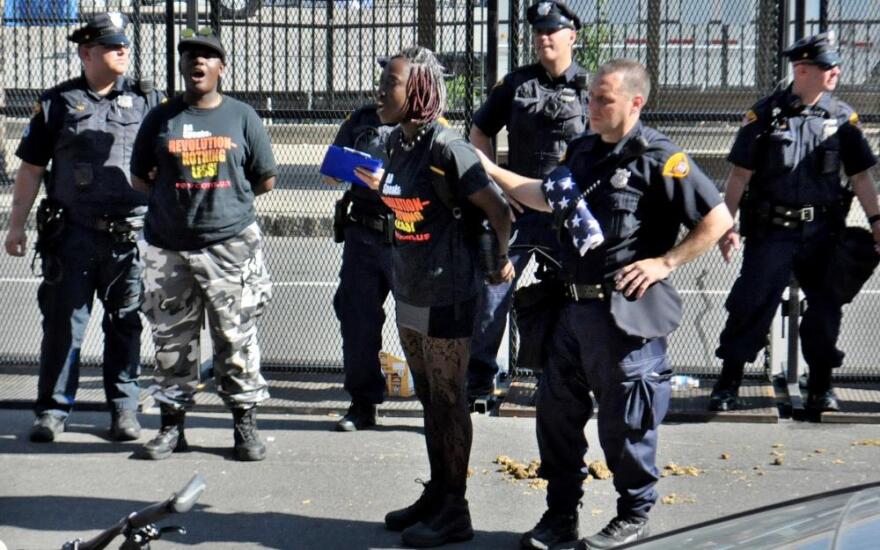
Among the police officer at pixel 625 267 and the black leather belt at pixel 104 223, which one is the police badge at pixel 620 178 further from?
the black leather belt at pixel 104 223

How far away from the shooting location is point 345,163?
6.32m

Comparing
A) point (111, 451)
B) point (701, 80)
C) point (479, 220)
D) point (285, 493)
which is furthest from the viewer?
point (701, 80)

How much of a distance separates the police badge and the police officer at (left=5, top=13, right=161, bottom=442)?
298 centimetres

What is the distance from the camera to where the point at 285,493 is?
6.16 meters

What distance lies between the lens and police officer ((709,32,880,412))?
695 cm

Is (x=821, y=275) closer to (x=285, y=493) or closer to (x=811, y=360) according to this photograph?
(x=811, y=360)

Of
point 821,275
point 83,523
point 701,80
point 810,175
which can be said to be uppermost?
point 701,80

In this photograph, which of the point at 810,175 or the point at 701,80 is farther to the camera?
the point at 701,80

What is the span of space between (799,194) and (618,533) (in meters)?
2.61

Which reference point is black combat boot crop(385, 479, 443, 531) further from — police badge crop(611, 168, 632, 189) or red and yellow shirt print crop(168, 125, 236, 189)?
red and yellow shirt print crop(168, 125, 236, 189)

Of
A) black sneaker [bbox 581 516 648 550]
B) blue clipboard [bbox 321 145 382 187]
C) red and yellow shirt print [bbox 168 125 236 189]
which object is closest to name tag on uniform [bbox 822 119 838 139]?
blue clipboard [bbox 321 145 382 187]

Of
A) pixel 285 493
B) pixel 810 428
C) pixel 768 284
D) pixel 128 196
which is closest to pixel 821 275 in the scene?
pixel 768 284

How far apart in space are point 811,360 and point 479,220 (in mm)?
2693

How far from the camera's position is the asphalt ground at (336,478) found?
5691 millimetres
